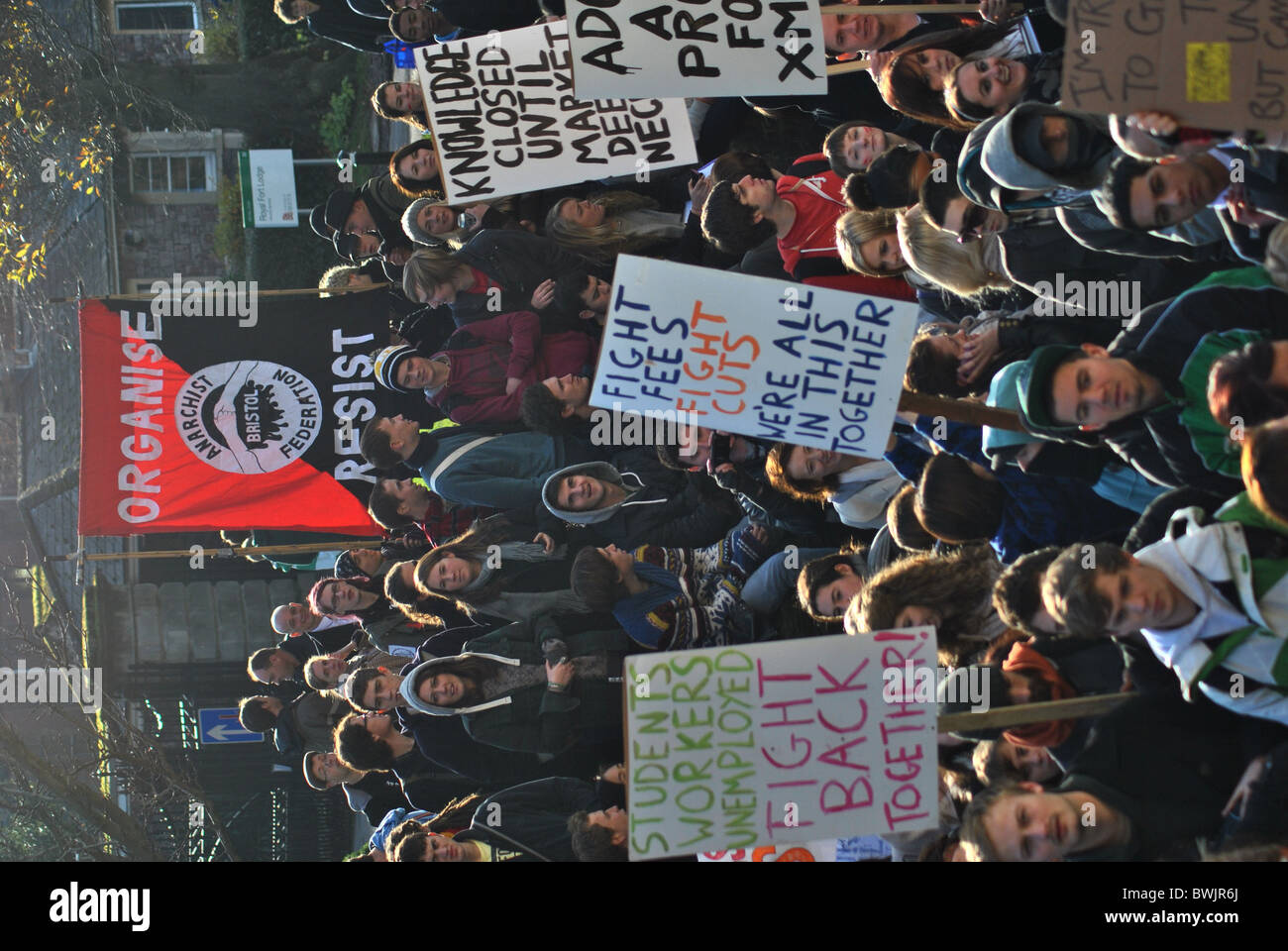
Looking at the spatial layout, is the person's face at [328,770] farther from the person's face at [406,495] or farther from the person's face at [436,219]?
the person's face at [436,219]

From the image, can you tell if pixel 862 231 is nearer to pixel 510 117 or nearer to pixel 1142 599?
pixel 1142 599

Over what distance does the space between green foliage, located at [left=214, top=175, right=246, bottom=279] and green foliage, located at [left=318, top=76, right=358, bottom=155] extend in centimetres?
149

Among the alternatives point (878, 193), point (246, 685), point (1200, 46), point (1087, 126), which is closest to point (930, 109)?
point (878, 193)

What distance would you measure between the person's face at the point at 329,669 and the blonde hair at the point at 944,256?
514 centimetres

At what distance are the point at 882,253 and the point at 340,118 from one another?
1122 centimetres

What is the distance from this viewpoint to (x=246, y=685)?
11828 millimetres

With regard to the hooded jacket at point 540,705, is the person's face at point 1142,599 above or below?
above

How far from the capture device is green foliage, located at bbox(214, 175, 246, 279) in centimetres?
1486

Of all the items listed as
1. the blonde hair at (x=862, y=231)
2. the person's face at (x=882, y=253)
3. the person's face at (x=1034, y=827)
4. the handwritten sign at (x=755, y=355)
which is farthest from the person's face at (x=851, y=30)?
the person's face at (x=1034, y=827)

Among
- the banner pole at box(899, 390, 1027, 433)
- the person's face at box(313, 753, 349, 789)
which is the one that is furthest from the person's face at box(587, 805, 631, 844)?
the person's face at box(313, 753, 349, 789)

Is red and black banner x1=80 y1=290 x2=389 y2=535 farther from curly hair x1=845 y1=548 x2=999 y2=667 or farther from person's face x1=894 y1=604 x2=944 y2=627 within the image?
person's face x1=894 y1=604 x2=944 y2=627

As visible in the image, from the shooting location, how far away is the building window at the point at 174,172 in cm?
1521

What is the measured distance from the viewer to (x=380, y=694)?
6.64m

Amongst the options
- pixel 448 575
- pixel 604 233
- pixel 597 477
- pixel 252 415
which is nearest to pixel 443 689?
pixel 448 575
